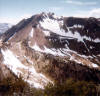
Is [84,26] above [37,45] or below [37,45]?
above

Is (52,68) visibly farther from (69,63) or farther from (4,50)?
(4,50)

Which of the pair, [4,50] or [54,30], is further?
[54,30]

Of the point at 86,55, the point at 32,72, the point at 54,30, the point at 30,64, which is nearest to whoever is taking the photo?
the point at 32,72

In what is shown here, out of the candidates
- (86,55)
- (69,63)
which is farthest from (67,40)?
(69,63)

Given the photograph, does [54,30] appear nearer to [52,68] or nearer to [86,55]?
[86,55]

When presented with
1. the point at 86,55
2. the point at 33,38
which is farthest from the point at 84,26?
the point at 33,38

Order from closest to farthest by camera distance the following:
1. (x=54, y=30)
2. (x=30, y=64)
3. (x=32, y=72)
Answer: (x=32, y=72) → (x=30, y=64) → (x=54, y=30)
